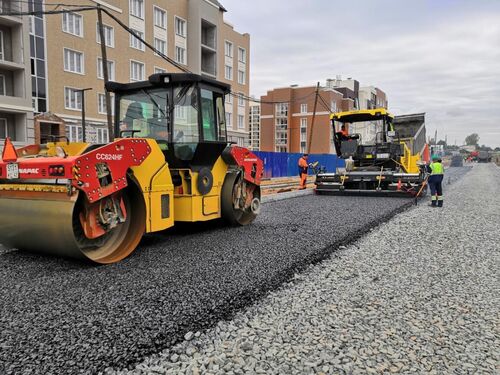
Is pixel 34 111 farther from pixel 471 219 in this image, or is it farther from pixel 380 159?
pixel 471 219

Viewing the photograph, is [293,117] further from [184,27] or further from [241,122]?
[184,27]

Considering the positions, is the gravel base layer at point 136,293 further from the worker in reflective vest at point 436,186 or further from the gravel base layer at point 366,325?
the worker in reflective vest at point 436,186

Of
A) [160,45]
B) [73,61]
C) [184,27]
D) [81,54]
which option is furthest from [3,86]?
[184,27]

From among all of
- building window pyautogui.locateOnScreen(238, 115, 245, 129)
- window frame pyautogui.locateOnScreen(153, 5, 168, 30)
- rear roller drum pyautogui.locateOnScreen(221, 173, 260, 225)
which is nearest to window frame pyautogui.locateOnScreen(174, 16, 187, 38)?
window frame pyautogui.locateOnScreen(153, 5, 168, 30)

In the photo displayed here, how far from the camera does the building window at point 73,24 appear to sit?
79.6 feet

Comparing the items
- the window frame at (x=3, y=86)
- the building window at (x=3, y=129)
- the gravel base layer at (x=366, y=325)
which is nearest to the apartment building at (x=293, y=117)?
the window frame at (x=3, y=86)

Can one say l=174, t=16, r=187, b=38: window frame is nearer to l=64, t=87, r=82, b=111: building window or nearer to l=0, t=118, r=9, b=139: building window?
l=64, t=87, r=82, b=111: building window

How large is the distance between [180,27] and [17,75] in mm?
14643

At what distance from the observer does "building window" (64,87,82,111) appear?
80.6 feet

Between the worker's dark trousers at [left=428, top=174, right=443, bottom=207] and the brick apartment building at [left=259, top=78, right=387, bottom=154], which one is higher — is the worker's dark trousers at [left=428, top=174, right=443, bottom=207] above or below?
below

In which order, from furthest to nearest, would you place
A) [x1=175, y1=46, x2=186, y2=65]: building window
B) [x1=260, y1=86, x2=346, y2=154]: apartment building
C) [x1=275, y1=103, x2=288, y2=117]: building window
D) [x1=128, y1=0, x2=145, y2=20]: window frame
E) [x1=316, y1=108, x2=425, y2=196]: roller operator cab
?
[x1=275, y1=103, x2=288, y2=117]: building window → [x1=260, y1=86, x2=346, y2=154]: apartment building → [x1=175, y1=46, x2=186, y2=65]: building window → [x1=128, y1=0, x2=145, y2=20]: window frame → [x1=316, y1=108, x2=425, y2=196]: roller operator cab

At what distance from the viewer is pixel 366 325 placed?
3301mm

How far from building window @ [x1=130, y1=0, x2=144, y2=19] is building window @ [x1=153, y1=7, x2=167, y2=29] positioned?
1.38 m

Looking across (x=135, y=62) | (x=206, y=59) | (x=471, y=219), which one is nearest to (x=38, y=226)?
(x=471, y=219)
